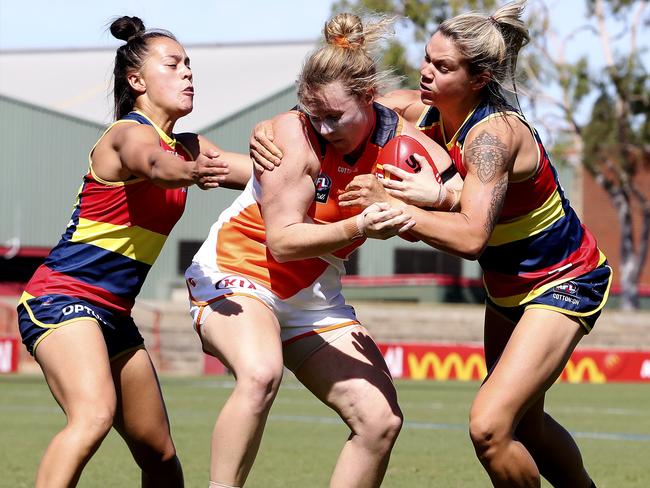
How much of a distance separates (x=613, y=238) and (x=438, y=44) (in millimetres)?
43842

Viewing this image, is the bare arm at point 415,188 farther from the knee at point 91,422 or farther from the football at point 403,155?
the knee at point 91,422

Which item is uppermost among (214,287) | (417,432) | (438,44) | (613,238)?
(438,44)

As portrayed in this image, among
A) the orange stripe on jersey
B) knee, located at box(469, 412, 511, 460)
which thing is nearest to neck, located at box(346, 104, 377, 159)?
the orange stripe on jersey

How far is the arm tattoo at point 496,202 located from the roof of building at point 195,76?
34312 mm

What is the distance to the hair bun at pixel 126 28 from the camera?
6057mm

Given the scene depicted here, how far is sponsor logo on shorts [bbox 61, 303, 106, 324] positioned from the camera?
545cm

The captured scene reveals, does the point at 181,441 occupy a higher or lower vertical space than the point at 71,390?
lower

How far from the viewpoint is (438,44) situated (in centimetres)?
547

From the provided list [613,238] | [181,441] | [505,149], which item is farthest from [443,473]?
[613,238]

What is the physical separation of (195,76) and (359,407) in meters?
39.0

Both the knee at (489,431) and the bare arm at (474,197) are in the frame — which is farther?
the knee at (489,431)

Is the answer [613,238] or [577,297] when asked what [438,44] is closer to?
[577,297]

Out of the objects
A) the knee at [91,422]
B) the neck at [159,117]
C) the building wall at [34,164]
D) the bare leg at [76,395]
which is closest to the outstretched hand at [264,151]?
the neck at [159,117]

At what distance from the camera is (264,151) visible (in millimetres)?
5336
